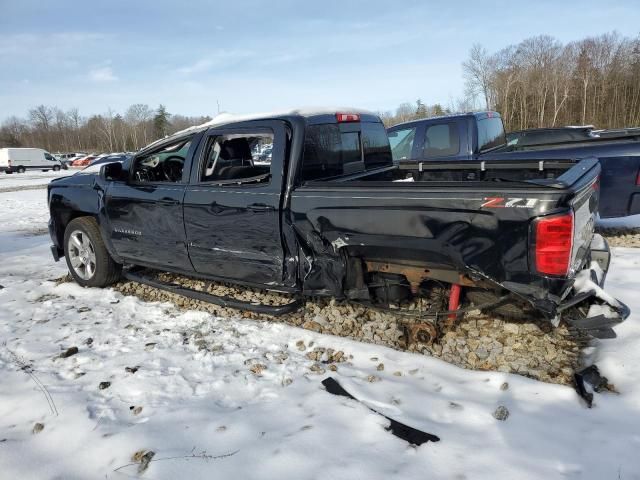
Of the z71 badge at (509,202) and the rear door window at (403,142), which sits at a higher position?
the rear door window at (403,142)

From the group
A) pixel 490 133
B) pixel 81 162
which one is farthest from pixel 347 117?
pixel 81 162

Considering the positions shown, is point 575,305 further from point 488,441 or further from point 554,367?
point 488,441

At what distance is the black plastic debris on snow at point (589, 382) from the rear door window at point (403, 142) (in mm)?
4839

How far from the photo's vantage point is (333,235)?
3252mm

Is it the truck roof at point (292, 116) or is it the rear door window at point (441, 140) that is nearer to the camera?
the truck roof at point (292, 116)

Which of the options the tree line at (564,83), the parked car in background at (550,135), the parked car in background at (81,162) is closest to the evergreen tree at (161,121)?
the parked car in background at (81,162)

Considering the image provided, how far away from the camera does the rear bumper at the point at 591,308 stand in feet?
8.82

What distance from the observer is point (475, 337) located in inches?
135

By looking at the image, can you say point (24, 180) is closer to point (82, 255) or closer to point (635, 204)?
point (82, 255)

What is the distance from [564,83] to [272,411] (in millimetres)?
61399

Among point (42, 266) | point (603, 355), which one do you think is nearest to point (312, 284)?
point (603, 355)

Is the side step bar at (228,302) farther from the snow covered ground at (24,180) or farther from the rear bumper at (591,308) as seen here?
the snow covered ground at (24,180)

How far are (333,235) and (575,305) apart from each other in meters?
1.70

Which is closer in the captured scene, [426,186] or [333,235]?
[426,186]
